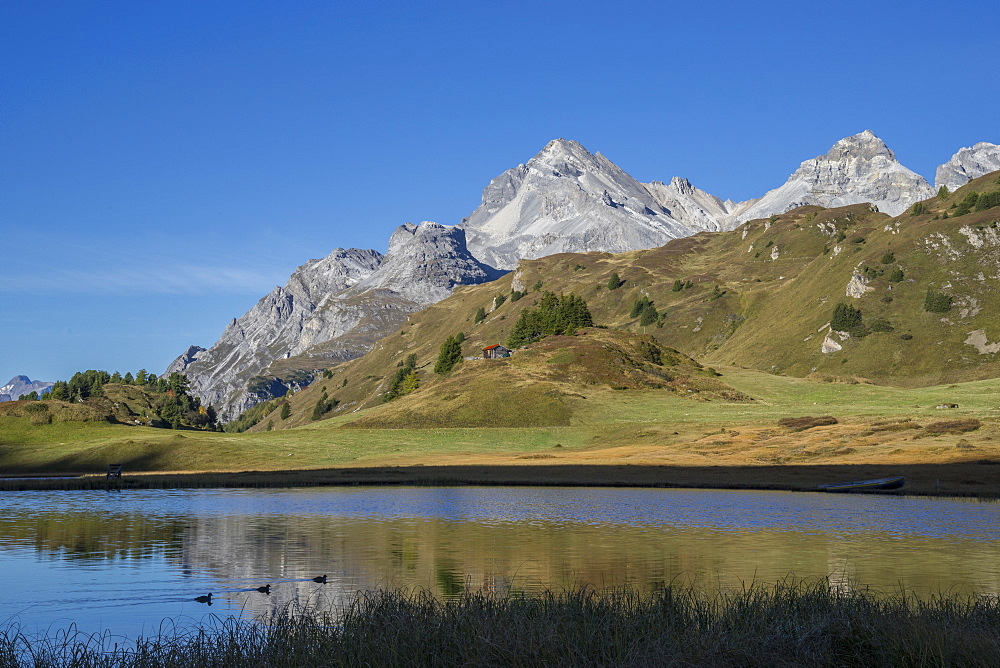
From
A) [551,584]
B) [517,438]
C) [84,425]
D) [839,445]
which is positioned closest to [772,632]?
[551,584]

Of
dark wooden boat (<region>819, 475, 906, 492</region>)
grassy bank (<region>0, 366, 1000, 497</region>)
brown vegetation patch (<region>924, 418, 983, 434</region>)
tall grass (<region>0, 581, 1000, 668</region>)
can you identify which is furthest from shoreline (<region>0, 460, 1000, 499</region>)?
tall grass (<region>0, 581, 1000, 668</region>)

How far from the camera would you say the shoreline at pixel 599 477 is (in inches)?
2650

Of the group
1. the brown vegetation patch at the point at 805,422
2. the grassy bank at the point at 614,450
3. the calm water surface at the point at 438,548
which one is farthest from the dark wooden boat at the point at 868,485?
the brown vegetation patch at the point at 805,422

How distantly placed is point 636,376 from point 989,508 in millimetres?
114530

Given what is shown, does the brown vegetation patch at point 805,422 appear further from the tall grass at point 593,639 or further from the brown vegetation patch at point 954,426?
the tall grass at point 593,639

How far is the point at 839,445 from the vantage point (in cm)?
8981

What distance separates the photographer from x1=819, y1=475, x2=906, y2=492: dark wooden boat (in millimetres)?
62750

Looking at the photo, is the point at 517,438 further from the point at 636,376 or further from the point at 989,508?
the point at 989,508

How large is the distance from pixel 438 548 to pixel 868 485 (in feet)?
127

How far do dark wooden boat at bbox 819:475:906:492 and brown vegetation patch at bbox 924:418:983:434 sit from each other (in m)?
31.3

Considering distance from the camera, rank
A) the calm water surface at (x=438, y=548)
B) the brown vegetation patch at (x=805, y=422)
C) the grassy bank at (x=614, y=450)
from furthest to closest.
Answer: the brown vegetation patch at (x=805, y=422) → the grassy bank at (x=614, y=450) → the calm water surface at (x=438, y=548)

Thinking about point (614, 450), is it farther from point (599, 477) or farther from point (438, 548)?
point (438, 548)

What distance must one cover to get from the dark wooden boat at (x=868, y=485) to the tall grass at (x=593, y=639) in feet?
150

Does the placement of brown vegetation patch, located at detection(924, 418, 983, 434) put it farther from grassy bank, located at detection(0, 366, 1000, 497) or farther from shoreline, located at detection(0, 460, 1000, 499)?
shoreline, located at detection(0, 460, 1000, 499)
